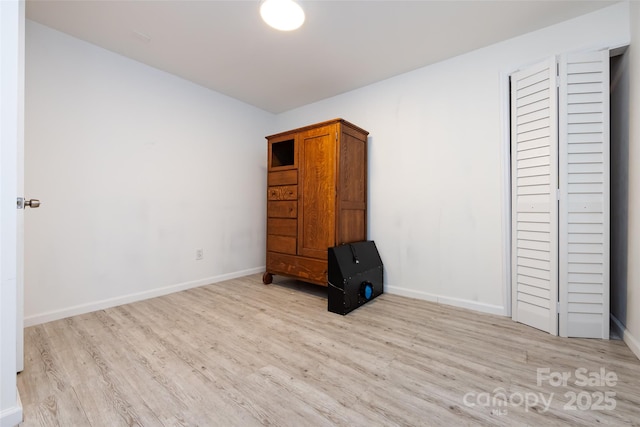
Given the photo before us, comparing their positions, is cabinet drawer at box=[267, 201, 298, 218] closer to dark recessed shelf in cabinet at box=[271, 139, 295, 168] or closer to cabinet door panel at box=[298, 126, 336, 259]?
cabinet door panel at box=[298, 126, 336, 259]

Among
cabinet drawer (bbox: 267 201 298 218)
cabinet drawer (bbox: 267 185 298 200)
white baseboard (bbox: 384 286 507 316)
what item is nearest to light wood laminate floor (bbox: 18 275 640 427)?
white baseboard (bbox: 384 286 507 316)

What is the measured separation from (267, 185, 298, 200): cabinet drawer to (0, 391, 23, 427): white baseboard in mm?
2260

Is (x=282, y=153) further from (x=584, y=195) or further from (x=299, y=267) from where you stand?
(x=584, y=195)

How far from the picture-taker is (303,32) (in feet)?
6.88

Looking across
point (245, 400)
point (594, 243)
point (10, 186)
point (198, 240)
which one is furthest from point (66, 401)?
point (594, 243)

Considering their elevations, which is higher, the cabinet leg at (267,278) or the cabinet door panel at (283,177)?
the cabinet door panel at (283,177)

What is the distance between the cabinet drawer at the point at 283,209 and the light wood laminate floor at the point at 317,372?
1.11 metres

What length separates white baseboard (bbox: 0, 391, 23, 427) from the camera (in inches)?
39.6

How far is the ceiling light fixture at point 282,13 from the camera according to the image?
1.69 metres

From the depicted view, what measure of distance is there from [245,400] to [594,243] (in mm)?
2425

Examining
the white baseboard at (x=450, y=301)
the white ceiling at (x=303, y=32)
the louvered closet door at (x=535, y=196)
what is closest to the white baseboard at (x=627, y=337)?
the louvered closet door at (x=535, y=196)

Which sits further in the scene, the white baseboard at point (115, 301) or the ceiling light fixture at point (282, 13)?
the white baseboard at point (115, 301)

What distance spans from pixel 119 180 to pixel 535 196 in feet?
11.7

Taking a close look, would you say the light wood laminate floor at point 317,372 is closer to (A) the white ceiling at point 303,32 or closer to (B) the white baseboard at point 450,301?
(B) the white baseboard at point 450,301
